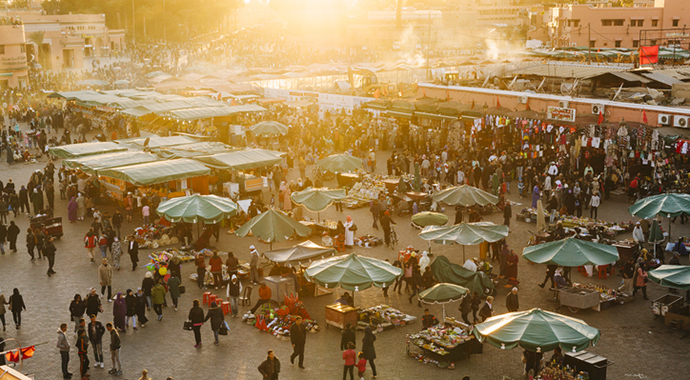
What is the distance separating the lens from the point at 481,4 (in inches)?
5394

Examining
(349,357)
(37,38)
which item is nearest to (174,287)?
(349,357)

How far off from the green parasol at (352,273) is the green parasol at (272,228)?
3025mm

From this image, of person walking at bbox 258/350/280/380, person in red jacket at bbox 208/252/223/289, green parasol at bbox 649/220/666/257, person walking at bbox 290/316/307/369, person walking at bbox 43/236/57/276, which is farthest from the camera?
green parasol at bbox 649/220/666/257

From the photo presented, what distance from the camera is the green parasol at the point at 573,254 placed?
1480cm

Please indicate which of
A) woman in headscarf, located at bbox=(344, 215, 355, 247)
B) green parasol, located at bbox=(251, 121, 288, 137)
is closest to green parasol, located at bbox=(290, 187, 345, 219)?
woman in headscarf, located at bbox=(344, 215, 355, 247)

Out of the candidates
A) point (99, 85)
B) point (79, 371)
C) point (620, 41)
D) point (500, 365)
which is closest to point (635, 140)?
point (500, 365)

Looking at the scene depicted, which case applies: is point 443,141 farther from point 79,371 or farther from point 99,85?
point 99,85

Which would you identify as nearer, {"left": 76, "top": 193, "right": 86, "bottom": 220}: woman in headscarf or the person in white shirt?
the person in white shirt

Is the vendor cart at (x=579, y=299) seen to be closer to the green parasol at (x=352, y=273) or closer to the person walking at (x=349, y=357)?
the green parasol at (x=352, y=273)

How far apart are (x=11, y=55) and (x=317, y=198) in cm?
4142

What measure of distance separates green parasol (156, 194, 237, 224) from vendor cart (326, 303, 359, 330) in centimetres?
560

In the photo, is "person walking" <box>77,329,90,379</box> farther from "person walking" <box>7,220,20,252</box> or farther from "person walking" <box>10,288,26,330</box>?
"person walking" <box>7,220,20,252</box>

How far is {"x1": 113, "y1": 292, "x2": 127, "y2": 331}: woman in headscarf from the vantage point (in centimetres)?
1390

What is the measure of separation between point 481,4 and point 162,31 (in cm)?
7289
